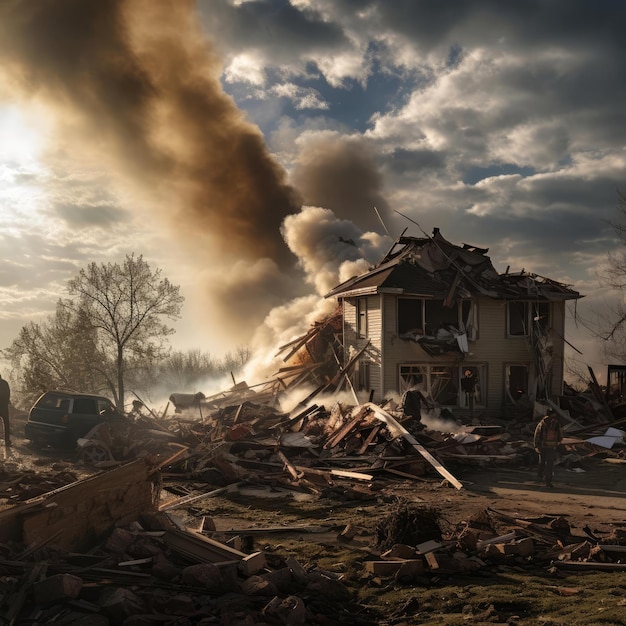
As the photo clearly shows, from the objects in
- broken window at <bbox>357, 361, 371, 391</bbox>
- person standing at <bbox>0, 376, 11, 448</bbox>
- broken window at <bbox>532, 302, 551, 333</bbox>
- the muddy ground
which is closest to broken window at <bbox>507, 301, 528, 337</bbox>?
broken window at <bbox>532, 302, 551, 333</bbox>

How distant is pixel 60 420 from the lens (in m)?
18.0

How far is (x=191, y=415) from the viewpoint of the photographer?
30438 millimetres

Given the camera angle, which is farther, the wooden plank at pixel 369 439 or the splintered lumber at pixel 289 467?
the wooden plank at pixel 369 439

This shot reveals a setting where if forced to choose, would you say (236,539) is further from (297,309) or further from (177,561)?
(297,309)

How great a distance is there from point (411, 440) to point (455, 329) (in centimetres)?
1103

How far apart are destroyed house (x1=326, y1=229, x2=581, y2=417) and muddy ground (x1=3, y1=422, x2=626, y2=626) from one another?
866 centimetres

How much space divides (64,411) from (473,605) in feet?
47.3

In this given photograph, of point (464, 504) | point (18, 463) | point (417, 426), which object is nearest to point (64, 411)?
point (18, 463)

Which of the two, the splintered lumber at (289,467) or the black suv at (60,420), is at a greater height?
the black suv at (60,420)

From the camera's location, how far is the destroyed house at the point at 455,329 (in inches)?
1033

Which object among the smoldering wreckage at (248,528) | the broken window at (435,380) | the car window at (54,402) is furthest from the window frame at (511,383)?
the car window at (54,402)

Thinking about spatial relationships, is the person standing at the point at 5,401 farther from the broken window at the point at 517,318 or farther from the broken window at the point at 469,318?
the broken window at the point at 517,318

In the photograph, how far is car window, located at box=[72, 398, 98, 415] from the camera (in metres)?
18.4

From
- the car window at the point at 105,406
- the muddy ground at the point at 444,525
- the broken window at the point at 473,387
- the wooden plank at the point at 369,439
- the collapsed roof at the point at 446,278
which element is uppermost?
the collapsed roof at the point at 446,278
